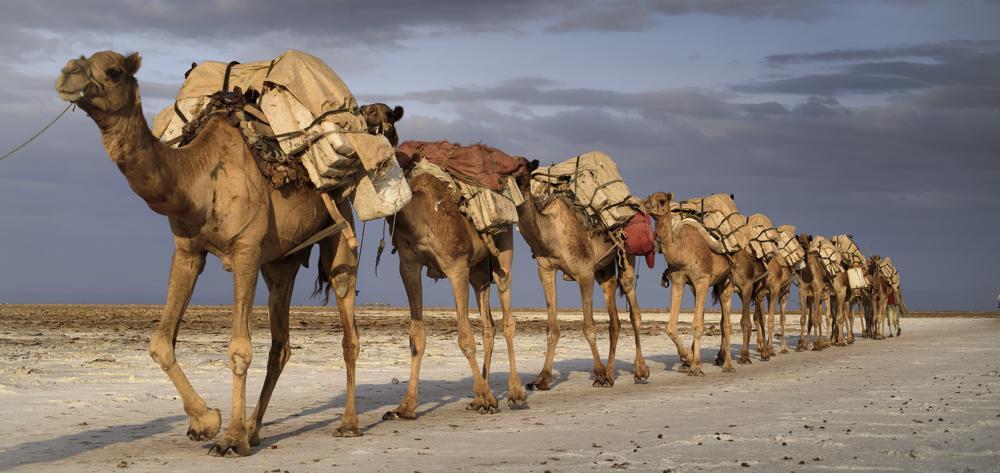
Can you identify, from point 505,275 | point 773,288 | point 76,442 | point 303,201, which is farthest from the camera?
point 773,288

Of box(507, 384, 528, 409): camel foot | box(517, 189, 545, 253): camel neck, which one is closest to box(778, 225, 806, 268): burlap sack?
box(517, 189, 545, 253): camel neck

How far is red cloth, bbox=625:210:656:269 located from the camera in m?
19.0

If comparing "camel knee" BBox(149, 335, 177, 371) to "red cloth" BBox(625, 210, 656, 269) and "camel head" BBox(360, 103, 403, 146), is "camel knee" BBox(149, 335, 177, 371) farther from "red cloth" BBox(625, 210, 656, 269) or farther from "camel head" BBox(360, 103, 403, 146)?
"red cloth" BBox(625, 210, 656, 269)

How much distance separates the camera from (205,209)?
9.64 meters

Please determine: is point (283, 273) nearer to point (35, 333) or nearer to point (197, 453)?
point (197, 453)

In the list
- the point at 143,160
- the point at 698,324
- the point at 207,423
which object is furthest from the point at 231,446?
the point at 698,324

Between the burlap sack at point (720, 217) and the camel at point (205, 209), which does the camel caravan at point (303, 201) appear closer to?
the camel at point (205, 209)

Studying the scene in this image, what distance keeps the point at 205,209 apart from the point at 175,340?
4.13 ft

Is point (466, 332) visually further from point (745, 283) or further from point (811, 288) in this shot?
point (811, 288)

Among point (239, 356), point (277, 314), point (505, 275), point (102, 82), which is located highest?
point (102, 82)

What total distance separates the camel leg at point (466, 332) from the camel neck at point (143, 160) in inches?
191

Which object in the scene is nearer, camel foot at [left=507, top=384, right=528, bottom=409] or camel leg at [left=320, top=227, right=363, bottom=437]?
camel leg at [left=320, top=227, right=363, bottom=437]

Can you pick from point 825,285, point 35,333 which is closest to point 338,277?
point 35,333

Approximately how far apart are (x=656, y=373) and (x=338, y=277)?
1059 cm
